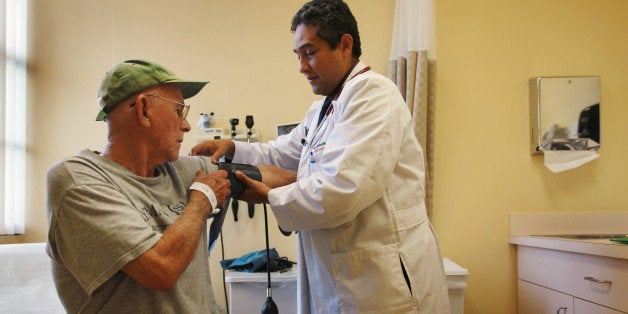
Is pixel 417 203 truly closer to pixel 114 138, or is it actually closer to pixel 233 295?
pixel 114 138

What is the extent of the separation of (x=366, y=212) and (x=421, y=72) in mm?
1254

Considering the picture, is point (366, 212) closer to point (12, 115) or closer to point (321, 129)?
point (321, 129)

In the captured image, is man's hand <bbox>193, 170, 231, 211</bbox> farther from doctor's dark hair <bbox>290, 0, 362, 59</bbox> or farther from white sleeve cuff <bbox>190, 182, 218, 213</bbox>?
doctor's dark hair <bbox>290, 0, 362, 59</bbox>

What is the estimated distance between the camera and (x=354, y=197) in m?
1.17

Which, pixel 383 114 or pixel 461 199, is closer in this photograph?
pixel 383 114

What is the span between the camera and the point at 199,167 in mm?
1327

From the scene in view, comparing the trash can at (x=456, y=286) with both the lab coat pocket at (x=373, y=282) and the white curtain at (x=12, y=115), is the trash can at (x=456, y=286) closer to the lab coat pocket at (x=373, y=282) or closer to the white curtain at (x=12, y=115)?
the lab coat pocket at (x=373, y=282)

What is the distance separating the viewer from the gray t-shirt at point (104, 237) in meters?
0.89

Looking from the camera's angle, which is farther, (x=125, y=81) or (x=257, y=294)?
(x=257, y=294)

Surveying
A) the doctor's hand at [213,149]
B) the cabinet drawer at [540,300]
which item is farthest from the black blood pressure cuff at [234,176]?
the cabinet drawer at [540,300]

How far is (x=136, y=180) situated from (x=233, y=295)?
45.6 inches

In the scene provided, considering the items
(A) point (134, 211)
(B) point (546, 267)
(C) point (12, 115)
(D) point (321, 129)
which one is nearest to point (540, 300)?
(B) point (546, 267)

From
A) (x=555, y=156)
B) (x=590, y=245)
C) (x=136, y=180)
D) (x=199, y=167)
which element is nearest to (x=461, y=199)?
(x=555, y=156)

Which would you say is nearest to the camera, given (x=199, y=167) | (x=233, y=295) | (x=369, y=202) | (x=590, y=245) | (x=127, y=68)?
(x=127, y=68)
